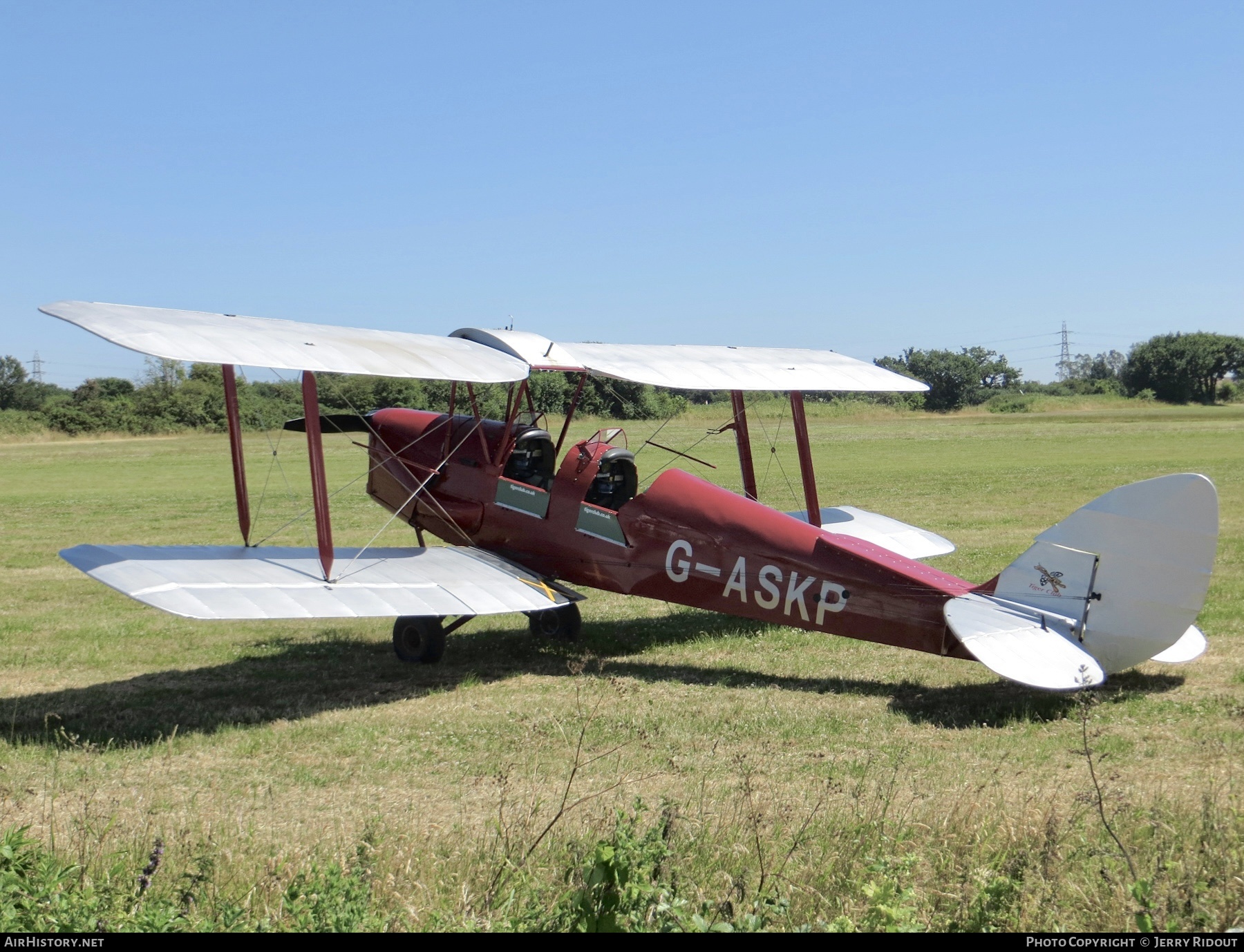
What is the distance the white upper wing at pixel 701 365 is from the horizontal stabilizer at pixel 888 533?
1.41m

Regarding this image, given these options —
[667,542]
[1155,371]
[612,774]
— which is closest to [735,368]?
[667,542]

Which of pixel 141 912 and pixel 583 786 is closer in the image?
pixel 141 912

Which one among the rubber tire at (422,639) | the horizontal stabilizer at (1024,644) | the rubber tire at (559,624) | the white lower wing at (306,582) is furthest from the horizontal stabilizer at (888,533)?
the rubber tire at (422,639)

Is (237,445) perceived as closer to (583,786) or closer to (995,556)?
(583,786)

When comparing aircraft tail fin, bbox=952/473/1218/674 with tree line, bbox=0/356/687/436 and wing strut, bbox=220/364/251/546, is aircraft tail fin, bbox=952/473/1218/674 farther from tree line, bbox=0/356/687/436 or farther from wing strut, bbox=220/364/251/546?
tree line, bbox=0/356/687/436

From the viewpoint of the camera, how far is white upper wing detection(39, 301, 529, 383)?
7242mm

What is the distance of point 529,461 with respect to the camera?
31.8ft

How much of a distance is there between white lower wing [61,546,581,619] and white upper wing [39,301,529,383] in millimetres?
1565

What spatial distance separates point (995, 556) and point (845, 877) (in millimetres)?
10086

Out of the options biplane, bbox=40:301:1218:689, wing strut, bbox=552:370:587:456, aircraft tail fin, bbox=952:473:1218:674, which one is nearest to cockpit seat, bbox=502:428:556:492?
biplane, bbox=40:301:1218:689

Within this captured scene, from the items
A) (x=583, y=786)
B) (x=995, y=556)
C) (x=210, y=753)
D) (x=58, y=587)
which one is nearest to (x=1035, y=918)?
(x=583, y=786)

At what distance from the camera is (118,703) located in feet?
25.1

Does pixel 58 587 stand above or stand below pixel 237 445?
below

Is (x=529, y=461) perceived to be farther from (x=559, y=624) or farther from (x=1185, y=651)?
(x=1185, y=651)
